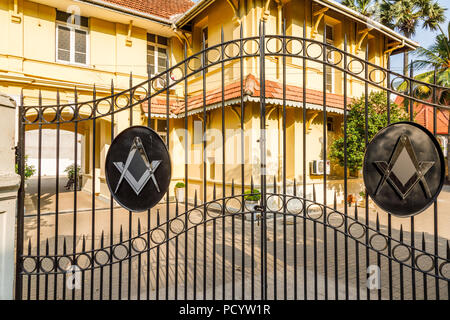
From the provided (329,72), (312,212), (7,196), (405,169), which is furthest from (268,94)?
(7,196)

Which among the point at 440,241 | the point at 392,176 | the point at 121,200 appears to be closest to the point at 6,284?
the point at 121,200

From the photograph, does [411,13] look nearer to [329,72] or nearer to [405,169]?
[329,72]

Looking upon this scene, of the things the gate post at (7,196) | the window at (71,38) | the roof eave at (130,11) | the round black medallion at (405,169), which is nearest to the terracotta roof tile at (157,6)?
the roof eave at (130,11)

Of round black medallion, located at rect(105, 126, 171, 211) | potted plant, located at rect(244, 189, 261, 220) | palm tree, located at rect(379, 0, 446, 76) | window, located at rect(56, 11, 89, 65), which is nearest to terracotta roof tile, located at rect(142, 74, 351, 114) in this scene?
potted plant, located at rect(244, 189, 261, 220)

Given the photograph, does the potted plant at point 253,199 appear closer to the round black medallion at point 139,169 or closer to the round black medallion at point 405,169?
the round black medallion at point 139,169

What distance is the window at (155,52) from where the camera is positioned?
37.6ft

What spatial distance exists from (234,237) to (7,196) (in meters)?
2.41

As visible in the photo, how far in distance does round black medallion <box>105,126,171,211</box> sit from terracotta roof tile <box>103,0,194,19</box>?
32.3 ft

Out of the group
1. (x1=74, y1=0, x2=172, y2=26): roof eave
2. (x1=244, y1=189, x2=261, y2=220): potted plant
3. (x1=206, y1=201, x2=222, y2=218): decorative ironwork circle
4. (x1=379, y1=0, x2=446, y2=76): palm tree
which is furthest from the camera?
(x1=379, y1=0, x2=446, y2=76): palm tree

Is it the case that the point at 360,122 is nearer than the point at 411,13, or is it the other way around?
the point at 360,122

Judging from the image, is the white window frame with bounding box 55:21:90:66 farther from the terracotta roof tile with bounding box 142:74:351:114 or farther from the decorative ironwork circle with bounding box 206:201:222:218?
the decorative ironwork circle with bounding box 206:201:222:218

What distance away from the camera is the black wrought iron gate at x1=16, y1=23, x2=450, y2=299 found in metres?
2.65

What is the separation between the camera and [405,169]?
255cm

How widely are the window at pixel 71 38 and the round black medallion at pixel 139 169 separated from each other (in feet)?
30.1
